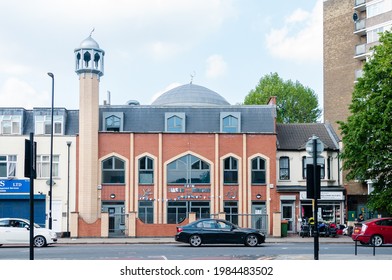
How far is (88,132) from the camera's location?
141ft

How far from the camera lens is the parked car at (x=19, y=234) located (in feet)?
97.5

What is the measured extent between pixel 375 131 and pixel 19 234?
1942 centimetres

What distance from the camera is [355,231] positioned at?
1240 inches

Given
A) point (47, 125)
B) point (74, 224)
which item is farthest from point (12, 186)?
point (74, 224)

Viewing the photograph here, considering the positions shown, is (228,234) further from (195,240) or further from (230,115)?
(230,115)

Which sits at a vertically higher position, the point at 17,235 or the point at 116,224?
the point at 17,235

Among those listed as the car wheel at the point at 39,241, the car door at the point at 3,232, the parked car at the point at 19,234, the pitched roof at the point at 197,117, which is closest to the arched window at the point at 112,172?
the pitched roof at the point at 197,117

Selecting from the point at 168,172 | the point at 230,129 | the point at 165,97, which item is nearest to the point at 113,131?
the point at 168,172

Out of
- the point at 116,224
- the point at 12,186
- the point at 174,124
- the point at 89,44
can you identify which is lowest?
the point at 116,224

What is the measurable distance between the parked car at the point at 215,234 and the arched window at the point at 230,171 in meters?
14.8

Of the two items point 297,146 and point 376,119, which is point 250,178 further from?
point 376,119

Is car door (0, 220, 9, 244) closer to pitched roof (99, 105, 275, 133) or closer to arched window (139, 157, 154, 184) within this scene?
arched window (139, 157, 154, 184)

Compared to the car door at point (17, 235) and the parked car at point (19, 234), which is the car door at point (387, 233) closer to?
the parked car at point (19, 234)

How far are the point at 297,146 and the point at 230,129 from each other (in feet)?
16.3
